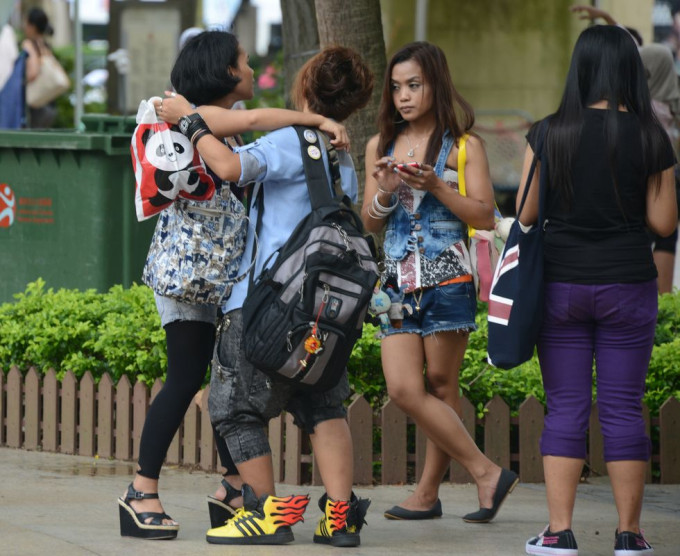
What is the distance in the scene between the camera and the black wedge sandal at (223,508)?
16.7ft

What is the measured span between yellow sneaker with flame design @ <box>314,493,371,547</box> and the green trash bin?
3.51 m

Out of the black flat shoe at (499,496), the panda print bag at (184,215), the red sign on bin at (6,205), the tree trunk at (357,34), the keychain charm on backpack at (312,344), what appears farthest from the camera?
the red sign on bin at (6,205)

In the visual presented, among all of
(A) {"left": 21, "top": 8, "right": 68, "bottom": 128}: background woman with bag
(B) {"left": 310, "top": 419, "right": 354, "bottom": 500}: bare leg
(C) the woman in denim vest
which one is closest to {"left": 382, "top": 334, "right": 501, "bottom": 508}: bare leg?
(C) the woman in denim vest

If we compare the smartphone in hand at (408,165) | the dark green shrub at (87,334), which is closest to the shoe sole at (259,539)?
the smartphone in hand at (408,165)

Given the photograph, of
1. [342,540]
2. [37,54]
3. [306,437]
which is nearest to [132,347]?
[306,437]

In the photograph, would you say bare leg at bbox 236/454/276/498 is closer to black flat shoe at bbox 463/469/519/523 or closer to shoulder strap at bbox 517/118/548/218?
black flat shoe at bbox 463/469/519/523

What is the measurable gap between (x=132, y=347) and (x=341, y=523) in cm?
232

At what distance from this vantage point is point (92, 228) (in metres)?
8.02

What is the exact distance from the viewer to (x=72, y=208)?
8.08 metres

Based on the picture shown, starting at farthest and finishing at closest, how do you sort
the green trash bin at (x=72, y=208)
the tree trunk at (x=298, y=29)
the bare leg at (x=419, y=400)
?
the tree trunk at (x=298, y=29) → the green trash bin at (x=72, y=208) → the bare leg at (x=419, y=400)

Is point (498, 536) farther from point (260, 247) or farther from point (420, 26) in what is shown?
point (420, 26)

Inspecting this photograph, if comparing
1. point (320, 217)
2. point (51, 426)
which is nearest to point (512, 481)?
point (320, 217)

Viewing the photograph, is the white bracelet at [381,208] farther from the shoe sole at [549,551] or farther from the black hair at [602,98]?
the shoe sole at [549,551]

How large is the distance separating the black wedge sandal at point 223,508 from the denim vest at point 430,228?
1078 mm
